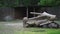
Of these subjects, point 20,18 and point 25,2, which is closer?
point 25,2

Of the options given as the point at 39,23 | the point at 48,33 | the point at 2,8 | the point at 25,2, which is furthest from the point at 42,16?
the point at 2,8

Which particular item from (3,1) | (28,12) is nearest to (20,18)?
(28,12)

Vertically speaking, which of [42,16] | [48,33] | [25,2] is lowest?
[48,33]

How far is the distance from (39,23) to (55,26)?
836 millimetres

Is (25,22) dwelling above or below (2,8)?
below

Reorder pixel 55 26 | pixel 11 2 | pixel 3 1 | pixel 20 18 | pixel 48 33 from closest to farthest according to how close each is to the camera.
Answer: pixel 48 33, pixel 55 26, pixel 3 1, pixel 11 2, pixel 20 18

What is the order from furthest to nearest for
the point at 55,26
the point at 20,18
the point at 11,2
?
the point at 20,18 → the point at 11,2 → the point at 55,26

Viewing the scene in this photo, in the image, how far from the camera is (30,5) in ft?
46.9

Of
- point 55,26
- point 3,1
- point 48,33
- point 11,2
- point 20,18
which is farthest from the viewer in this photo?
point 20,18

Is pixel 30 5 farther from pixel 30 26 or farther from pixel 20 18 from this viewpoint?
pixel 30 26

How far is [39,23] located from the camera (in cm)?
1045

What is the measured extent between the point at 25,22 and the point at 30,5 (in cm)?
395

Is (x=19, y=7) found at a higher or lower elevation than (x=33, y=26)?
higher

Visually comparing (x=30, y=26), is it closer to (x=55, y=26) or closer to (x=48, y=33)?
(x=55, y=26)
